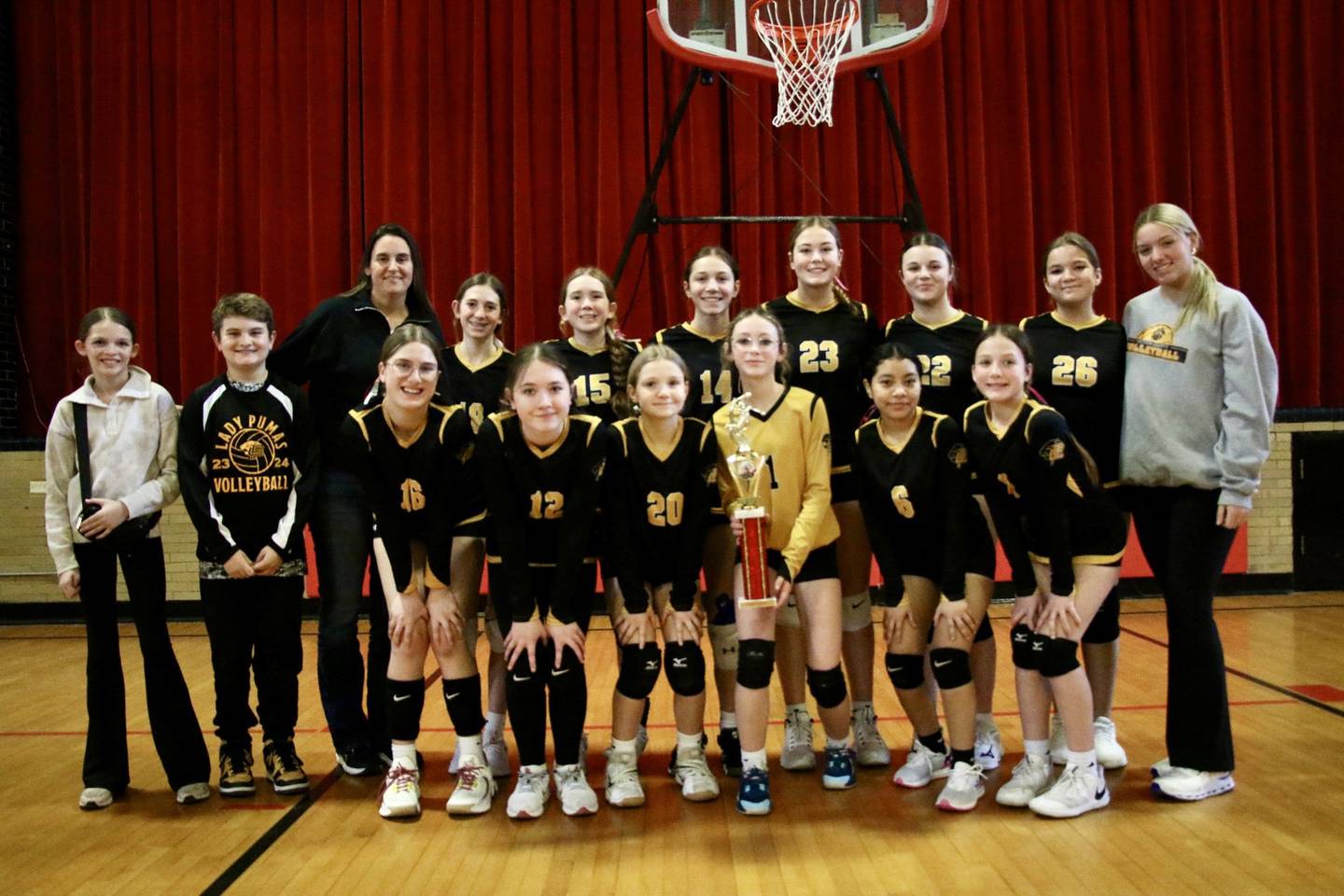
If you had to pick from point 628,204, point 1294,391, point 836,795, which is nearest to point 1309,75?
point 1294,391

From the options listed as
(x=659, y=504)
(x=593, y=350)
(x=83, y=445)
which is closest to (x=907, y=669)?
(x=659, y=504)

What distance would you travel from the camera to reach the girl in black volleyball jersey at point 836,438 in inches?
131

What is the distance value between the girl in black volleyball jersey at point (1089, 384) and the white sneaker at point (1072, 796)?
1.09 feet

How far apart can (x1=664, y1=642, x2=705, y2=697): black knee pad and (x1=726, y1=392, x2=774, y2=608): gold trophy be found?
21cm

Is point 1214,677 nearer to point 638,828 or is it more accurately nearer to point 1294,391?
point 638,828

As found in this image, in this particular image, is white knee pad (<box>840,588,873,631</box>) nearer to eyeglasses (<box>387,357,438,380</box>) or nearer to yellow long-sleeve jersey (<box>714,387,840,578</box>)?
yellow long-sleeve jersey (<box>714,387,840,578</box>)

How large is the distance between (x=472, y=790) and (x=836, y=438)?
1.55 m

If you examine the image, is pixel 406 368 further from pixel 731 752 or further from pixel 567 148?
pixel 567 148

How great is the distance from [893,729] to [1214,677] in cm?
119

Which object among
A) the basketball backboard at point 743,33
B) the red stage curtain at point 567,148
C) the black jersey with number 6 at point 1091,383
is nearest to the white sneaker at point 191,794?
the black jersey with number 6 at point 1091,383

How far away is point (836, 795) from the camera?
3.05 m

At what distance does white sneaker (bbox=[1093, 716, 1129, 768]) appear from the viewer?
322 cm

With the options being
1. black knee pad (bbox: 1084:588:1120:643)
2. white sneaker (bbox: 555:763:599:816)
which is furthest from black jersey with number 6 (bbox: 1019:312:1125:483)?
white sneaker (bbox: 555:763:599:816)

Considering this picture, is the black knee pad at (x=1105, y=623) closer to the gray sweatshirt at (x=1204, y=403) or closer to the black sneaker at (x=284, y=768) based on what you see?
the gray sweatshirt at (x=1204, y=403)
